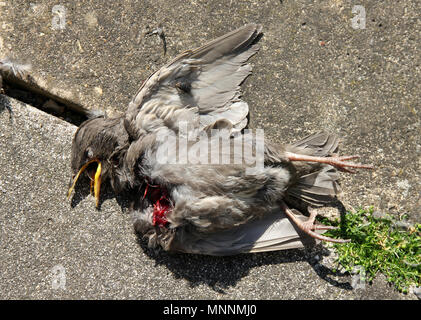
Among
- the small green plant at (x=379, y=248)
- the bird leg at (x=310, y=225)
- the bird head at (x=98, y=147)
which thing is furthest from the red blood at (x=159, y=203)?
the small green plant at (x=379, y=248)

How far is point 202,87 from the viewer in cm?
290

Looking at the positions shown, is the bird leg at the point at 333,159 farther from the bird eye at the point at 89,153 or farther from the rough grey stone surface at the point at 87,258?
the bird eye at the point at 89,153

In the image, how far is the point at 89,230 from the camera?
3.02 metres

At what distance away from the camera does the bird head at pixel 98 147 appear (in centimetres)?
285

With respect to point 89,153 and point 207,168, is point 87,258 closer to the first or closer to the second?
point 89,153

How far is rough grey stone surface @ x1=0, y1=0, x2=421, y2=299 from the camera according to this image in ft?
9.63

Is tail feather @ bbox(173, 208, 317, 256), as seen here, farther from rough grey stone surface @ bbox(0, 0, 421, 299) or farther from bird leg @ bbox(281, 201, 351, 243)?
rough grey stone surface @ bbox(0, 0, 421, 299)

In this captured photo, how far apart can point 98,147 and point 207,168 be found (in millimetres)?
775

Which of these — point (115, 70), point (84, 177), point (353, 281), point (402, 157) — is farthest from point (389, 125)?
point (84, 177)

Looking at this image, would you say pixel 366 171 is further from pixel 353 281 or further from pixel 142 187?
pixel 142 187

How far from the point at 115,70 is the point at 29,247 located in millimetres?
1384

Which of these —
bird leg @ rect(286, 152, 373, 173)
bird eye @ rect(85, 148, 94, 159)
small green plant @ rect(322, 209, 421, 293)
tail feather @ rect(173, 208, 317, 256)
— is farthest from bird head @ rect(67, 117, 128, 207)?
small green plant @ rect(322, 209, 421, 293)

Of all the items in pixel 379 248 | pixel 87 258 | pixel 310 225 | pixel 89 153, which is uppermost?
pixel 89 153

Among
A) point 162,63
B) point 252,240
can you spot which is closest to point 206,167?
point 252,240
